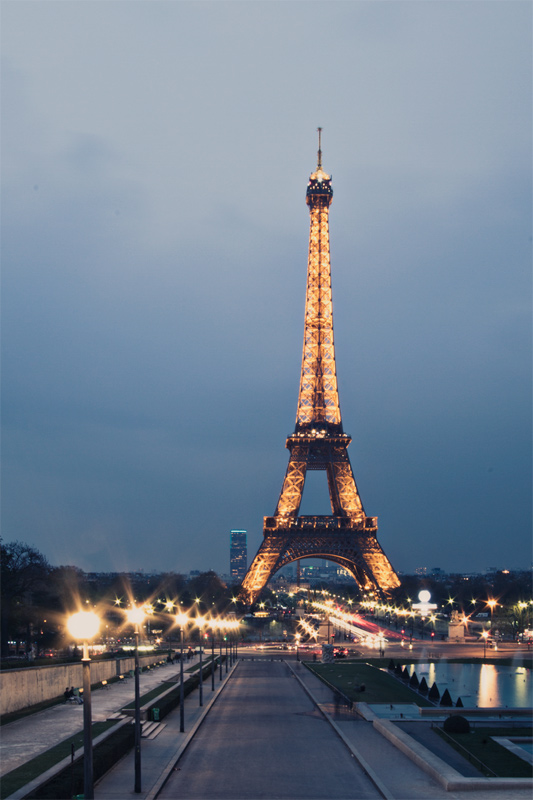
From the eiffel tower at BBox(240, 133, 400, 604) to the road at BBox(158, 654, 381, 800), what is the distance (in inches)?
2523

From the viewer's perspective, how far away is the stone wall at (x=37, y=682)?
3416 centimetres

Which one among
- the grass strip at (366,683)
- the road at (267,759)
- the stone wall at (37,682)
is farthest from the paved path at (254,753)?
the grass strip at (366,683)

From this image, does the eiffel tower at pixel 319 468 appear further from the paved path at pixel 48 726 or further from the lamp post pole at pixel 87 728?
A: the lamp post pole at pixel 87 728

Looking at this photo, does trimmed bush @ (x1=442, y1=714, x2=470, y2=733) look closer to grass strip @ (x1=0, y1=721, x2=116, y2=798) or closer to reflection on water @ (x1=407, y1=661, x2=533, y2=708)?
reflection on water @ (x1=407, y1=661, x2=533, y2=708)

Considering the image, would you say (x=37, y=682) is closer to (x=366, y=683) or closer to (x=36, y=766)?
(x=36, y=766)

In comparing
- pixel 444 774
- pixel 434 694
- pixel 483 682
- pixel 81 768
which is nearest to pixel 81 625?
pixel 81 768

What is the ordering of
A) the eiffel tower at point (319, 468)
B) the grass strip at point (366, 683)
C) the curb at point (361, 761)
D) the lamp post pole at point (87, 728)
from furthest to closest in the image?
the eiffel tower at point (319, 468), the grass strip at point (366, 683), the curb at point (361, 761), the lamp post pole at point (87, 728)

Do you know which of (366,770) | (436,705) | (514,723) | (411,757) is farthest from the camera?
(436,705)

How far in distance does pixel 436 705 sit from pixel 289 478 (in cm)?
6792

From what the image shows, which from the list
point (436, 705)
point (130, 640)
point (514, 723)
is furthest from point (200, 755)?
point (130, 640)

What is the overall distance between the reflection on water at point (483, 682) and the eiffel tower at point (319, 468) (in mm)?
41711

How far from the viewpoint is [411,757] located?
85.4 feet

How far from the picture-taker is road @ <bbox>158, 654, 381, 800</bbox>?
21.8 meters

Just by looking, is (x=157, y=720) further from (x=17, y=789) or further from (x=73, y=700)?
(x=17, y=789)
